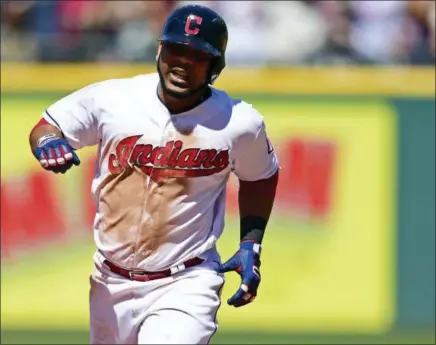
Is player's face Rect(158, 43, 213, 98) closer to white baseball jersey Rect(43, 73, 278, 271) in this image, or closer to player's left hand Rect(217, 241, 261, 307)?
white baseball jersey Rect(43, 73, 278, 271)

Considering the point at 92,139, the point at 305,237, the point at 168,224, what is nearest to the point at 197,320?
the point at 168,224

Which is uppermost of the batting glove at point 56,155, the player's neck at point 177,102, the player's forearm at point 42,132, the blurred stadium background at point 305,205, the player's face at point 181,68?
the player's face at point 181,68

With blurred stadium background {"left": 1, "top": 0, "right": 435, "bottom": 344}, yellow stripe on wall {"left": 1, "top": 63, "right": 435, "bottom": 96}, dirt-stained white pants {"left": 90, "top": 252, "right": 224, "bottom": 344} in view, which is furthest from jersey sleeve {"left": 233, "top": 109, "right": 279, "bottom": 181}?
yellow stripe on wall {"left": 1, "top": 63, "right": 435, "bottom": 96}

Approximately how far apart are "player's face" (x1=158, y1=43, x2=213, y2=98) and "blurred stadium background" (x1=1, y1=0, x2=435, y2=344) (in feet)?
14.4

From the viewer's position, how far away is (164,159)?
5.48 meters

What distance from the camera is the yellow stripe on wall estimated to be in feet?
32.3

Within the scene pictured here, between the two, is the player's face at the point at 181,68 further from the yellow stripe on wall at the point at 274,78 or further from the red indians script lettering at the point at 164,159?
the yellow stripe on wall at the point at 274,78

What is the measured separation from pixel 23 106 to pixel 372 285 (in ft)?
10.4

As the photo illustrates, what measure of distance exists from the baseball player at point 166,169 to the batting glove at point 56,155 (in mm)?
35

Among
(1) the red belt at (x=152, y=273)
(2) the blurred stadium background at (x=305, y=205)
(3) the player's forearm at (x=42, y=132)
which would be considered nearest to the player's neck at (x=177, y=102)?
(3) the player's forearm at (x=42, y=132)

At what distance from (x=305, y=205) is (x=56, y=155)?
4.77m

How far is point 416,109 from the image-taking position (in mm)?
9867

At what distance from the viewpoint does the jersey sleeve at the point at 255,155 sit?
558 cm

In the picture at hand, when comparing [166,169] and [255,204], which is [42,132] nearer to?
[166,169]
